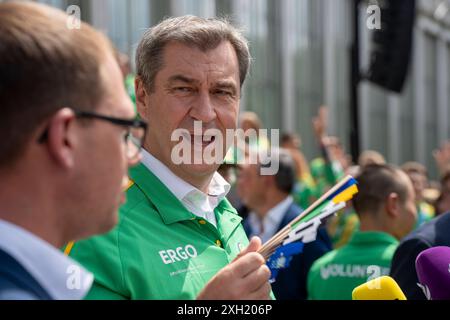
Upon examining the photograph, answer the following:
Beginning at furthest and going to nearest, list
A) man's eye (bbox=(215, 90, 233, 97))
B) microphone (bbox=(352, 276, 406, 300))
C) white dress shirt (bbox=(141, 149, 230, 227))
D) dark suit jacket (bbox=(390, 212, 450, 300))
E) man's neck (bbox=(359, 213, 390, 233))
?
man's neck (bbox=(359, 213, 390, 233)) → dark suit jacket (bbox=(390, 212, 450, 300)) → man's eye (bbox=(215, 90, 233, 97)) → white dress shirt (bbox=(141, 149, 230, 227)) → microphone (bbox=(352, 276, 406, 300))

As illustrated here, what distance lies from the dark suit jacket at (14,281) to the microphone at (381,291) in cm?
110

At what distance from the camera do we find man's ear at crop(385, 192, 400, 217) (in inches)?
200

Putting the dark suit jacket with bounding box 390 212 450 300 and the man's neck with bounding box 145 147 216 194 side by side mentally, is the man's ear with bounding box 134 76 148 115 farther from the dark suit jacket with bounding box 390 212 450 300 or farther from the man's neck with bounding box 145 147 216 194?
the dark suit jacket with bounding box 390 212 450 300

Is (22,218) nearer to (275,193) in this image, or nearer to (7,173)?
(7,173)

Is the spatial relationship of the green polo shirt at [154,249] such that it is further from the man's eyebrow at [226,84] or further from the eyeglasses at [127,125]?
the eyeglasses at [127,125]

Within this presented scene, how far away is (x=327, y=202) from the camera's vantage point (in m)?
2.54

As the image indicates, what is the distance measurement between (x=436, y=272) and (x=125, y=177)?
4.02 ft

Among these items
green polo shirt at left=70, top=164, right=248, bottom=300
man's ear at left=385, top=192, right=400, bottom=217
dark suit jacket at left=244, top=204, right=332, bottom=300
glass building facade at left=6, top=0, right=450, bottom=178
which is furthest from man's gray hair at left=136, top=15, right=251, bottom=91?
glass building facade at left=6, top=0, right=450, bottom=178

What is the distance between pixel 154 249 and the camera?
2412mm

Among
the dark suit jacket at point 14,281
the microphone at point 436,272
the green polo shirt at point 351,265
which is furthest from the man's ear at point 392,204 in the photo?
the dark suit jacket at point 14,281

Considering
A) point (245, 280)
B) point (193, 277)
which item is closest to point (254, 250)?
point (245, 280)

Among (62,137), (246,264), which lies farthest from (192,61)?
(62,137)

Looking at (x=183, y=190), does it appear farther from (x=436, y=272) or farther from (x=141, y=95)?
(x=436, y=272)

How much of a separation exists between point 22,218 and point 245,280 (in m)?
0.67
